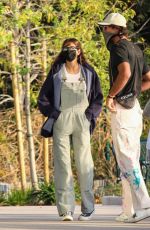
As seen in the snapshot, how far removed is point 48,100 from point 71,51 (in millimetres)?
553

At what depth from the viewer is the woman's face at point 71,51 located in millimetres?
10523

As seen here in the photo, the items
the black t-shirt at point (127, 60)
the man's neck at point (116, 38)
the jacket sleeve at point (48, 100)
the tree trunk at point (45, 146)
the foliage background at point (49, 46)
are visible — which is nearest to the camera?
the black t-shirt at point (127, 60)

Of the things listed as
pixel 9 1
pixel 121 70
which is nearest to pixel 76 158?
pixel 121 70

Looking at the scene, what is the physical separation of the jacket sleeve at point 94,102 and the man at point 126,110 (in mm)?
496

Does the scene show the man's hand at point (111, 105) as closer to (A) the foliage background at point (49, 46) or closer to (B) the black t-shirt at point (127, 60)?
(B) the black t-shirt at point (127, 60)

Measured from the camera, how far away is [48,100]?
10617 millimetres

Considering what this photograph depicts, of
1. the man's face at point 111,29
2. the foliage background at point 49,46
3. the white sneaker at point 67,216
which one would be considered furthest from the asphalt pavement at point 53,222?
the foliage background at point 49,46

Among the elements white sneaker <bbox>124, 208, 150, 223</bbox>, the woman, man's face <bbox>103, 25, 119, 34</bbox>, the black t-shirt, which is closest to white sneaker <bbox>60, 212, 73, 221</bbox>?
the woman

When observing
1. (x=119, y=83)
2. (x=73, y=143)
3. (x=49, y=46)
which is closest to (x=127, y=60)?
(x=119, y=83)

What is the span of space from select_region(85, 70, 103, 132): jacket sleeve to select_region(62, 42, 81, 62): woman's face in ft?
1.24

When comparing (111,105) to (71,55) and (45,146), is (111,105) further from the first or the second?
(45,146)

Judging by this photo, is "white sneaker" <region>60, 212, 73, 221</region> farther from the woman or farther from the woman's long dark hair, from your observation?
the woman's long dark hair

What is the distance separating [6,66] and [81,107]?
706 cm

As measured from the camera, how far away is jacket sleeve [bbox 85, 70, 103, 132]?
1062 cm
